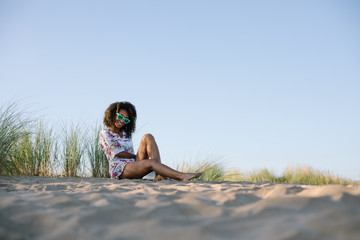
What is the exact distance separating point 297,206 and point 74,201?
1.26m

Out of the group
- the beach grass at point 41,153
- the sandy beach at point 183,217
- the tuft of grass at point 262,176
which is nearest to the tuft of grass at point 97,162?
the beach grass at point 41,153

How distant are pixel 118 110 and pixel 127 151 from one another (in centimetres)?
62

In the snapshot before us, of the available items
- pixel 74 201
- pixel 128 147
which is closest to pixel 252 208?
pixel 74 201

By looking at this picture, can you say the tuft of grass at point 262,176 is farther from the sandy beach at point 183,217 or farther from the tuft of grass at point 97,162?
the sandy beach at point 183,217

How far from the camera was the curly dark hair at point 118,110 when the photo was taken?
4602 millimetres

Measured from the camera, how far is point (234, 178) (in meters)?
8.37

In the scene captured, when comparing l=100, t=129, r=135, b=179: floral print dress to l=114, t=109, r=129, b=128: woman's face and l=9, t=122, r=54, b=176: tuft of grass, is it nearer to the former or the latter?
l=114, t=109, r=129, b=128: woman's face

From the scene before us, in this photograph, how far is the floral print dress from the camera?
4.18 metres

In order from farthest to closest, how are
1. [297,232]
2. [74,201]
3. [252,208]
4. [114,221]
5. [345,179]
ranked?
[345,179] → [74,201] → [252,208] → [114,221] → [297,232]

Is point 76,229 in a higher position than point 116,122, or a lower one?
lower

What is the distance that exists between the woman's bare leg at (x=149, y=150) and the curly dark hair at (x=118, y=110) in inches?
24.9

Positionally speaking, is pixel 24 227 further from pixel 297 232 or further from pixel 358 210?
pixel 358 210

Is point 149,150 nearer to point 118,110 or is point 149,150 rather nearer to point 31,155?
point 118,110

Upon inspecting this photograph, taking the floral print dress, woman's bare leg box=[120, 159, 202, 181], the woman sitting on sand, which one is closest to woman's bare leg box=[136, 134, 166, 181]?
the woman sitting on sand
